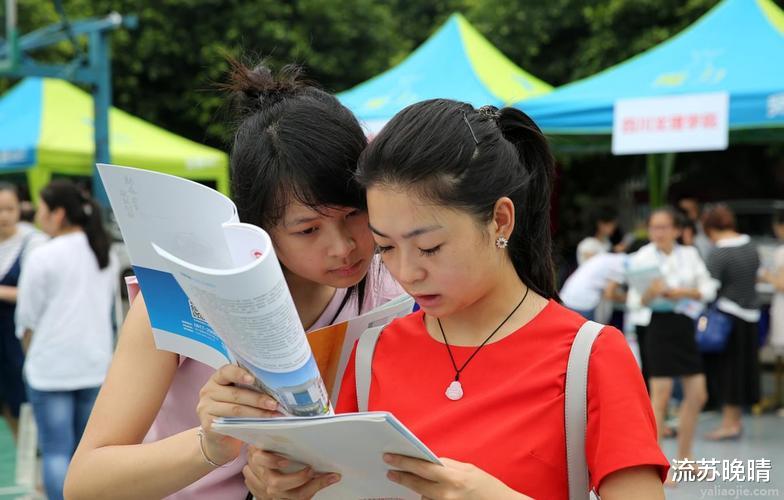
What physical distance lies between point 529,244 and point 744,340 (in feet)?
21.5

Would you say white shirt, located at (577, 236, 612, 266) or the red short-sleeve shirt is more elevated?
the red short-sleeve shirt

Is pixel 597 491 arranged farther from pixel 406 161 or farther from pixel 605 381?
pixel 406 161

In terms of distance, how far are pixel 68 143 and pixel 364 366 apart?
869 cm

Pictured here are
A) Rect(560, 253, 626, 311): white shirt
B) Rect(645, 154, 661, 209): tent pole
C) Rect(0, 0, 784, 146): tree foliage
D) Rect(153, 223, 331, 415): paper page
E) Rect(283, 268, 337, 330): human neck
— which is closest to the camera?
Rect(153, 223, 331, 415): paper page

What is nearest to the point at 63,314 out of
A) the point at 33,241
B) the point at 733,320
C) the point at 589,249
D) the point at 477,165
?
the point at 33,241

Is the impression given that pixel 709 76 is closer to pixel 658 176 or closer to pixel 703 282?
pixel 703 282

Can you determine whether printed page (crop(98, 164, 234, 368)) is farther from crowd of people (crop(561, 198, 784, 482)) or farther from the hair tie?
crowd of people (crop(561, 198, 784, 482))

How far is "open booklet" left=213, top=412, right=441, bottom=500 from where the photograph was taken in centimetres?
131

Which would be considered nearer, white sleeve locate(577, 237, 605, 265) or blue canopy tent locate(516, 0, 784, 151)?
blue canopy tent locate(516, 0, 784, 151)

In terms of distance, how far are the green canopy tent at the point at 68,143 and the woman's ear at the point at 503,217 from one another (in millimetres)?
8333

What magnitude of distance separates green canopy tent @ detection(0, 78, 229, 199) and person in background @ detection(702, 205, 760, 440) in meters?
5.04

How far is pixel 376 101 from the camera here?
8977 millimetres

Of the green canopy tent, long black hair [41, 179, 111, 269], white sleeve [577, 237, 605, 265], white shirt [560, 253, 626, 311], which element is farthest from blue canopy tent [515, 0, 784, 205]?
the green canopy tent

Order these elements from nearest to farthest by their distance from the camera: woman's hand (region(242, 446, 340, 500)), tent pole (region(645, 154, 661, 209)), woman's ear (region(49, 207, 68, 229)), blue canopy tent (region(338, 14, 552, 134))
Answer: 1. woman's hand (region(242, 446, 340, 500))
2. woman's ear (region(49, 207, 68, 229))
3. blue canopy tent (region(338, 14, 552, 134))
4. tent pole (region(645, 154, 661, 209))
